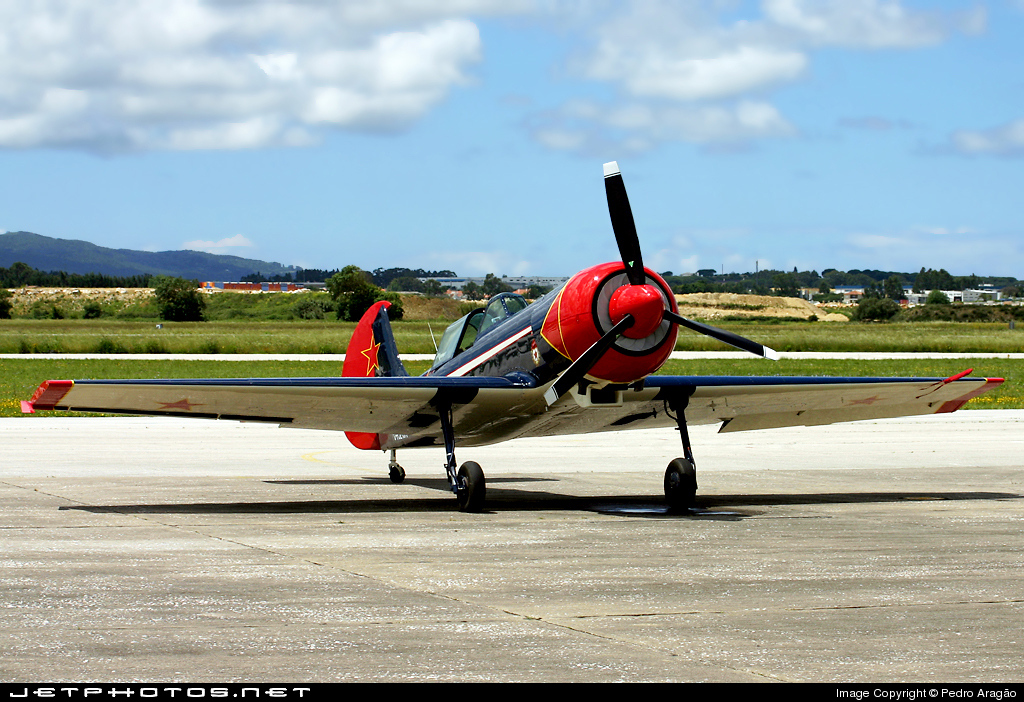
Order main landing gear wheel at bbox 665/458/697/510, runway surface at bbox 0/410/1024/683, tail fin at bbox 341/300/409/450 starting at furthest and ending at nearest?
tail fin at bbox 341/300/409/450 → main landing gear wheel at bbox 665/458/697/510 → runway surface at bbox 0/410/1024/683

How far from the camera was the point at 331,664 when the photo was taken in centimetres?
582

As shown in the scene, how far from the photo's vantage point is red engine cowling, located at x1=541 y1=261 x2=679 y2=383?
1130 cm

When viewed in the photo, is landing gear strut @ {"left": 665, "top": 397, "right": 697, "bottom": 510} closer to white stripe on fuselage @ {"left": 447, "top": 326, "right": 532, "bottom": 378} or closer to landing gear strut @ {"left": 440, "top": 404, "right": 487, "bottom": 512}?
landing gear strut @ {"left": 440, "top": 404, "right": 487, "bottom": 512}

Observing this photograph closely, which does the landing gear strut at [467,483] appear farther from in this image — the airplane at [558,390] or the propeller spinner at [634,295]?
the propeller spinner at [634,295]

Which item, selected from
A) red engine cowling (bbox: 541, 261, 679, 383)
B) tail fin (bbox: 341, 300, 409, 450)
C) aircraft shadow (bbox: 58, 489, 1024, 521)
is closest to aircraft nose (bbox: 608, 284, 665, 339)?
red engine cowling (bbox: 541, 261, 679, 383)

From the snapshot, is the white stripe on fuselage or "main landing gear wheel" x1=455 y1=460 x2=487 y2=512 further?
the white stripe on fuselage

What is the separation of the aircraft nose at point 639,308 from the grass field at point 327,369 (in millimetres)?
28754

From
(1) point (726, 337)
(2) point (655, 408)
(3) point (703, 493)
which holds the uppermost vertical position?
(1) point (726, 337)

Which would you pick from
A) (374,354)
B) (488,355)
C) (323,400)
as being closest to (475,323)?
(488,355)

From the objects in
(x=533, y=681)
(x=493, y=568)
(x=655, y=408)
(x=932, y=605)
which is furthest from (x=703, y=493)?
(x=533, y=681)

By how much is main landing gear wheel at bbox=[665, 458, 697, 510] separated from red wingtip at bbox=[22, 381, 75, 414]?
6711 millimetres

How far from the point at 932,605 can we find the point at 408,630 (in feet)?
11.8

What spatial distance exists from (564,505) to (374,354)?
4.25 metres
